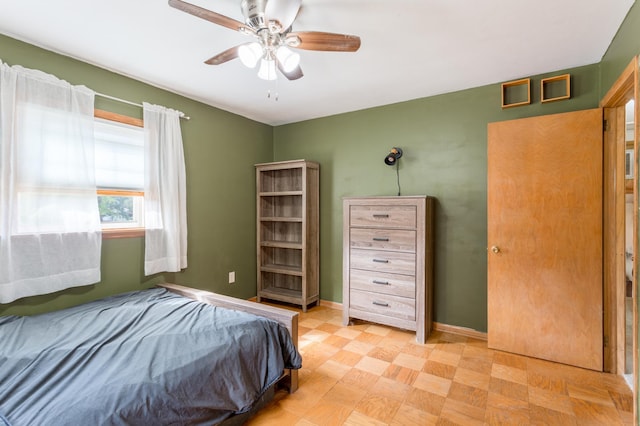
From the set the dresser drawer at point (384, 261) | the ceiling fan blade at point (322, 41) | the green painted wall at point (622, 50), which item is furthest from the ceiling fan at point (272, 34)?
the dresser drawer at point (384, 261)

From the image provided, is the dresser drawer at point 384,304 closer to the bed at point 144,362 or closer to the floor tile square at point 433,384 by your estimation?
the floor tile square at point 433,384

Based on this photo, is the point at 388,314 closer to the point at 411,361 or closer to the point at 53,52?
the point at 411,361

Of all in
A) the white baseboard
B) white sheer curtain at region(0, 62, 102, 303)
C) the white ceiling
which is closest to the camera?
the white ceiling

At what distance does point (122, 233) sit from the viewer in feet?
8.48

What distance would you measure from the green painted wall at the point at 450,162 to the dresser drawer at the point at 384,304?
429 mm

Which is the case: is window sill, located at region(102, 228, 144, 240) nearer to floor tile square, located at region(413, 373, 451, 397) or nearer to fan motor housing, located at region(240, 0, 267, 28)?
fan motor housing, located at region(240, 0, 267, 28)

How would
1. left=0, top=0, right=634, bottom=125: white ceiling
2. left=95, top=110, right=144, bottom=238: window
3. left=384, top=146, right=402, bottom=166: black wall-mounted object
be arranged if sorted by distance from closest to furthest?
left=0, top=0, right=634, bottom=125: white ceiling, left=95, top=110, right=144, bottom=238: window, left=384, top=146, right=402, bottom=166: black wall-mounted object

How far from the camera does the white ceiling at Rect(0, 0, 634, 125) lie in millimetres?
1746

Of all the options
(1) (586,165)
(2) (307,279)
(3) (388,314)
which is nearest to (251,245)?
(2) (307,279)

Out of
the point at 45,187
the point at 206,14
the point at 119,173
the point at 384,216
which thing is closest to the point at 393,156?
the point at 384,216

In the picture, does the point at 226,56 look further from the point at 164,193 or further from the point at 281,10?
the point at 164,193

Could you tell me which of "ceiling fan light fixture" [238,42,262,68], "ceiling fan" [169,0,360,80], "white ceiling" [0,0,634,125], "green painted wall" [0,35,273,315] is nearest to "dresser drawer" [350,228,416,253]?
"white ceiling" [0,0,634,125]

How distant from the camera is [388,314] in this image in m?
2.92

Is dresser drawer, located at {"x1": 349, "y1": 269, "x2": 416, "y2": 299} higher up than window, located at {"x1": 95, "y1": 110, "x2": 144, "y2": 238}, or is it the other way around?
window, located at {"x1": 95, "y1": 110, "x2": 144, "y2": 238}
